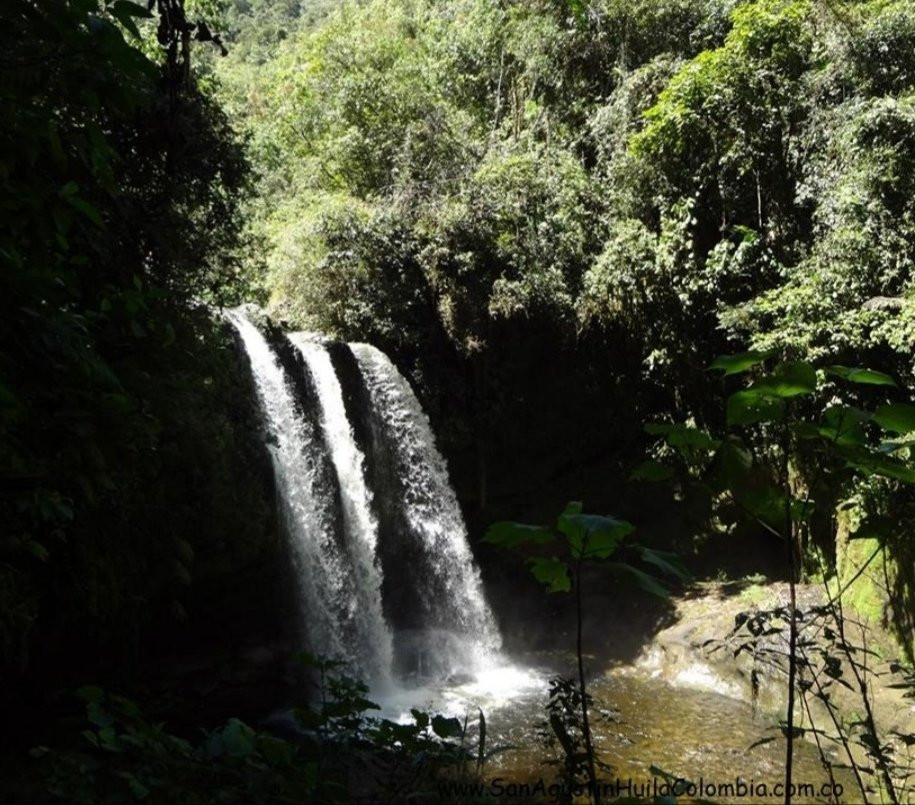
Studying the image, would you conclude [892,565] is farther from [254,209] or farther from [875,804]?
[254,209]

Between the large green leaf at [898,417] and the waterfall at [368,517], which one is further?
the waterfall at [368,517]

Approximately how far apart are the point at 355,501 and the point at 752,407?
865 centimetres

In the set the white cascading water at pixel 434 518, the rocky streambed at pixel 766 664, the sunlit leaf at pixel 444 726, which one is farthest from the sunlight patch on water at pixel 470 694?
the sunlit leaf at pixel 444 726

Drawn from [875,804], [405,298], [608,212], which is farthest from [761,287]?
[875,804]

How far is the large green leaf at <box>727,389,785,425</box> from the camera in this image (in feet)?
4.75

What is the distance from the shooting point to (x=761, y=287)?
1045 centimetres

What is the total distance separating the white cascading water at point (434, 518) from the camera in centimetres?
1045

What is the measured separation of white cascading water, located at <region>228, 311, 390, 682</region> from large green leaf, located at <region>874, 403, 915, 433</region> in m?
8.14

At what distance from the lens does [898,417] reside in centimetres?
133

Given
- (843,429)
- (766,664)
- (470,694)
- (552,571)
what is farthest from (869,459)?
(470,694)

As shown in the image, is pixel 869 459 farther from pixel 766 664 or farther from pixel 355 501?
pixel 355 501

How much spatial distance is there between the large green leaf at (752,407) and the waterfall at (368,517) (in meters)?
7.97

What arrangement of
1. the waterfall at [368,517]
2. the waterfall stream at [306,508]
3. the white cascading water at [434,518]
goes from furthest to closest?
1. the white cascading water at [434,518]
2. the waterfall at [368,517]
3. the waterfall stream at [306,508]

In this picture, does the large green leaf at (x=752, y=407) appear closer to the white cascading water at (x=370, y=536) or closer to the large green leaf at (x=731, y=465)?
the large green leaf at (x=731, y=465)
